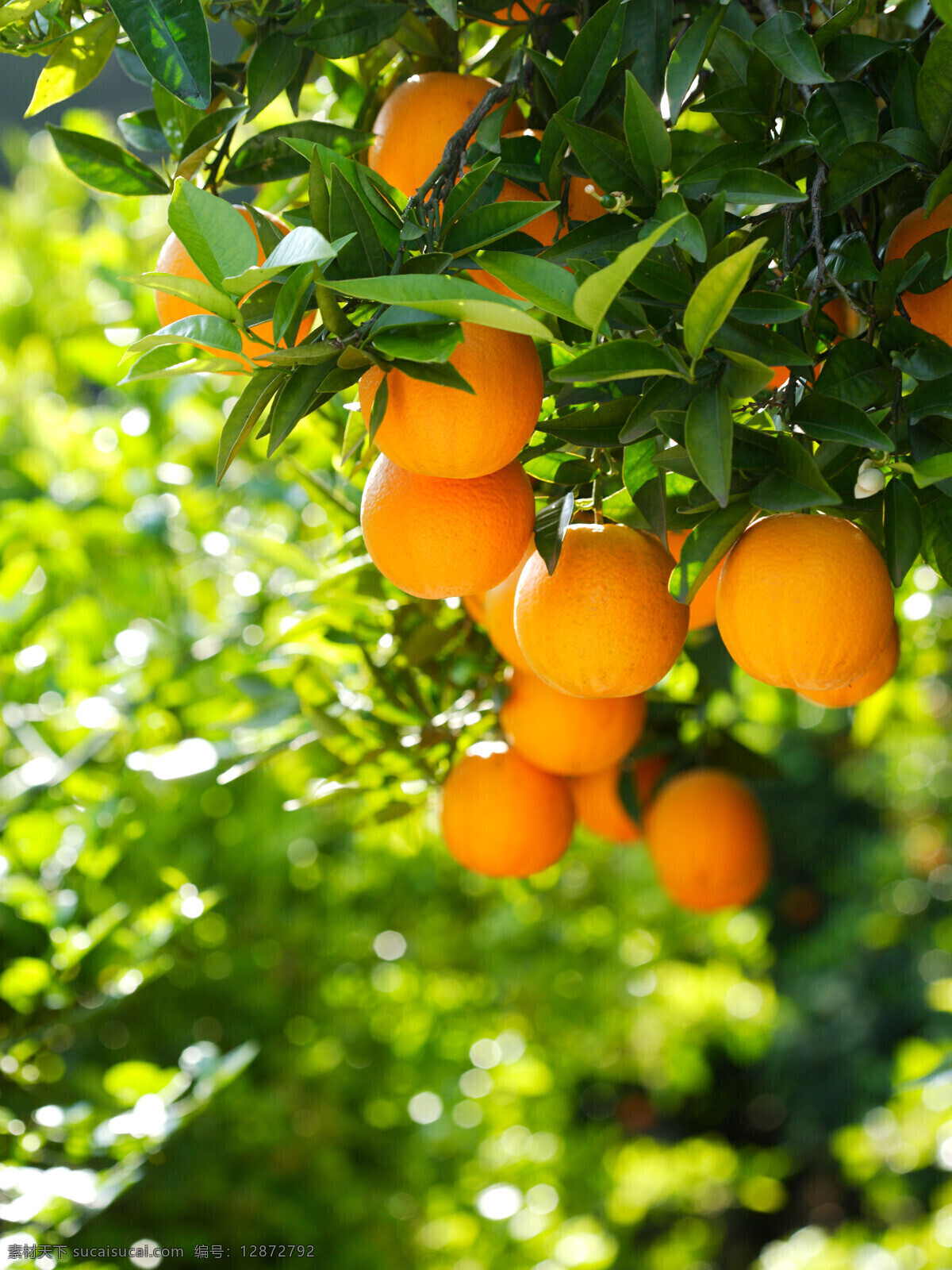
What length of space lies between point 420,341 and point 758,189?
0.14m

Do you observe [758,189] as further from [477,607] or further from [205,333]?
[477,607]

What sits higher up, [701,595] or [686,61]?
[686,61]

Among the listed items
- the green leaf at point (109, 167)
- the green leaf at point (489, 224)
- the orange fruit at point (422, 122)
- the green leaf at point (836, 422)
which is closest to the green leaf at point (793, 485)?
the green leaf at point (836, 422)

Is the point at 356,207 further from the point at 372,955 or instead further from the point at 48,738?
the point at 372,955

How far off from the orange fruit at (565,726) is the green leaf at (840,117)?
0.31 metres

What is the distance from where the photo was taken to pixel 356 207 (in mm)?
347

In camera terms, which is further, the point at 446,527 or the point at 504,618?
the point at 504,618

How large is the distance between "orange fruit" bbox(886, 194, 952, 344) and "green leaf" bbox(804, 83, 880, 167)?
4 cm

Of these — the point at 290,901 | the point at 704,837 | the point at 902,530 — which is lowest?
the point at 290,901

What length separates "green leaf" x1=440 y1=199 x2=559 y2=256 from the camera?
345 millimetres

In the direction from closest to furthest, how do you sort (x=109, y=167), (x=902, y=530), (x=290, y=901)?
(x=902, y=530)
(x=109, y=167)
(x=290, y=901)

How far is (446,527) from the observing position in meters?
0.42

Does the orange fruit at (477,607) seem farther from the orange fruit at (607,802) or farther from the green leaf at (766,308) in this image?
the green leaf at (766,308)

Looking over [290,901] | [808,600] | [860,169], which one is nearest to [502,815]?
[808,600]
